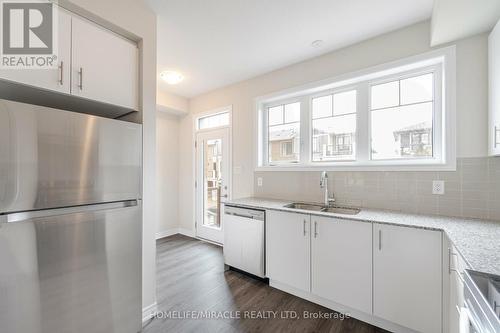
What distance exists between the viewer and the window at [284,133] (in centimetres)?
315

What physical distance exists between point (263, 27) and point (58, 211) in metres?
2.32

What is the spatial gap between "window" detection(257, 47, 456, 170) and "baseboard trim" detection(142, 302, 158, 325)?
2132 millimetres

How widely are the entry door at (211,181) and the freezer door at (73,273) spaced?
2120 mm

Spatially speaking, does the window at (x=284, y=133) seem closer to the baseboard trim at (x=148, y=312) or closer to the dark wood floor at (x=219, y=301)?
the dark wood floor at (x=219, y=301)

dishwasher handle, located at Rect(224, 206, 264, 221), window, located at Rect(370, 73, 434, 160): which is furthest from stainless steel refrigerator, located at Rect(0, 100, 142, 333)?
window, located at Rect(370, 73, 434, 160)

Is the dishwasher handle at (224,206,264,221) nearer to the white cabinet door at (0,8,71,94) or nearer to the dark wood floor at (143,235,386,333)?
the dark wood floor at (143,235,386,333)

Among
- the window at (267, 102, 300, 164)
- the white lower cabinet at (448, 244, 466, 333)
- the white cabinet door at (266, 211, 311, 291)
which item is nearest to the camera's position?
the white lower cabinet at (448, 244, 466, 333)

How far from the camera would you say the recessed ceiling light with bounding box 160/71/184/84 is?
10.4 ft

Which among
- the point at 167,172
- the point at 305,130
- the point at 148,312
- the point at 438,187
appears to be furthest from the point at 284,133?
the point at 148,312

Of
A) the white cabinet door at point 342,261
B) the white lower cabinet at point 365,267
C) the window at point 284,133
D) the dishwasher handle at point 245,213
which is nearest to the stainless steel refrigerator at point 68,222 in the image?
the dishwasher handle at point 245,213

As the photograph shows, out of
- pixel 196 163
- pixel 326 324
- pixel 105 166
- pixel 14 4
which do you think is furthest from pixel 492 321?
pixel 196 163

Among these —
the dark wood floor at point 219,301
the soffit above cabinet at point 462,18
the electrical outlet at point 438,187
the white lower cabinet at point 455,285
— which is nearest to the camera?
the white lower cabinet at point 455,285

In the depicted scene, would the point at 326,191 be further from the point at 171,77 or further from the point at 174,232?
the point at 174,232

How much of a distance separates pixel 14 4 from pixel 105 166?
A: 113cm
